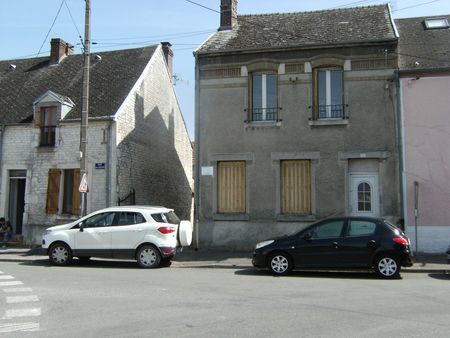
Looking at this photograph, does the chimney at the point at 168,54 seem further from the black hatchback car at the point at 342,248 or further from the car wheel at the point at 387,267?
the car wheel at the point at 387,267

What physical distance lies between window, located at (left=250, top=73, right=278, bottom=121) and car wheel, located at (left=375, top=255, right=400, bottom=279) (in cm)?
707

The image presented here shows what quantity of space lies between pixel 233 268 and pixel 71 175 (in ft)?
29.2

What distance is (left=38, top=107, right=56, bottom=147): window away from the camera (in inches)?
784

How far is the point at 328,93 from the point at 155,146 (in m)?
9.13

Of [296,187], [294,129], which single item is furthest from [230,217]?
[294,129]

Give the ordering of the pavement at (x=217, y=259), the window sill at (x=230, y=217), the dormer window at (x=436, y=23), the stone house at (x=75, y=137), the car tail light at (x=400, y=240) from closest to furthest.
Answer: the car tail light at (x=400, y=240)
the pavement at (x=217, y=259)
the window sill at (x=230, y=217)
the dormer window at (x=436, y=23)
the stone house at (x=75, y=137)

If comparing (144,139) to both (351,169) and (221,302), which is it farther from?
(221,302)

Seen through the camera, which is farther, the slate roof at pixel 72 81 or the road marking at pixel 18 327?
the slate roof at pixel 72 81

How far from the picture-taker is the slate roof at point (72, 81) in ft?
66.7

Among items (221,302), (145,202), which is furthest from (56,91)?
(221,302)

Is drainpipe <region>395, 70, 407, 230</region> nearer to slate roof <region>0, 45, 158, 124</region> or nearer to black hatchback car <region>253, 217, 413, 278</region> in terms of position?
black hatchback car <region>253, 217, 413, 278</region>

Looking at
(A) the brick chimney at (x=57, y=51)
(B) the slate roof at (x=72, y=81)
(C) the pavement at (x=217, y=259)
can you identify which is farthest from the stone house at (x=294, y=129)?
(A) the brick chimney at (x=57, y=51)

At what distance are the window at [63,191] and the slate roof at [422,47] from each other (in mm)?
12647

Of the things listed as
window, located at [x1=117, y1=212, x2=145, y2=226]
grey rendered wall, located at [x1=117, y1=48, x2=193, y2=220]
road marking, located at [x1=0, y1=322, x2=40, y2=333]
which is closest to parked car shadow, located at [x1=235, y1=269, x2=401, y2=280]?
window, located at [x1=117, y1=212, x2=145, y2=226]
